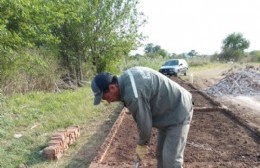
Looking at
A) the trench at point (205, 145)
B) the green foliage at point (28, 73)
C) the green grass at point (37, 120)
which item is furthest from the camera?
the green foliage at point (28, 73)

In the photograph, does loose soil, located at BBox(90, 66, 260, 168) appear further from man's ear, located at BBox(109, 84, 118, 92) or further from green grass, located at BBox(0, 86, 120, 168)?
man's ear, located at BBox(109, 84, 118, 92)

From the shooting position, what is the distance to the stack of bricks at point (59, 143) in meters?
6.67

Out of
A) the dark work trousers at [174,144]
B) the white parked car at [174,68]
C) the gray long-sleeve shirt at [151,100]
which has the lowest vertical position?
the white parked car at [174,68]

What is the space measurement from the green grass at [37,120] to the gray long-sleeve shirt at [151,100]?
2.99 meters

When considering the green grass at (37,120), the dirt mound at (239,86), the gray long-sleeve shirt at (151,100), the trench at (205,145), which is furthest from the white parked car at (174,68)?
the gray long-sleeve shirt at (151,100)

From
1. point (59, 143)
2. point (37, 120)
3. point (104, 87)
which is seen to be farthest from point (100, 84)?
point (37, 120)

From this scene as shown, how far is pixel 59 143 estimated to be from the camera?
6.91 metres

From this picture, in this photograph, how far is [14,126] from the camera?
9000 mm

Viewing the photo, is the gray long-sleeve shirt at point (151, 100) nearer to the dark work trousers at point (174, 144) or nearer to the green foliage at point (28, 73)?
the dark work trousers at point (174, 144)

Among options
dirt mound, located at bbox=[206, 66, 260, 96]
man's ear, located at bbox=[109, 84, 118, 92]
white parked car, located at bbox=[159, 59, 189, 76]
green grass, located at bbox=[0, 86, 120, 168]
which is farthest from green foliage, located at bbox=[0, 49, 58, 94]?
white parked car, located at bbox=[159, 59, 189, 76]

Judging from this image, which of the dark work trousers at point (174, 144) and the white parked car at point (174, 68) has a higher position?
the dark work trousers at point (174, 144)

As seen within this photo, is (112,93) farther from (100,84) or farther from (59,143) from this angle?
(59,143)

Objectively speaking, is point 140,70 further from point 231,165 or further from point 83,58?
point 83,58

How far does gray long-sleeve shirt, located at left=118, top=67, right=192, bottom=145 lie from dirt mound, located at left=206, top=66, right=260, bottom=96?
12.9m
